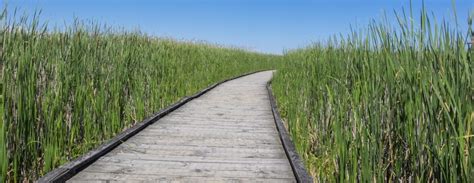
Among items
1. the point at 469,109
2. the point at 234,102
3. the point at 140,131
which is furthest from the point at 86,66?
the point at 234,102

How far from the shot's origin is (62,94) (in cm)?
434

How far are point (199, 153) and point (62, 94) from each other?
1520 millimetres

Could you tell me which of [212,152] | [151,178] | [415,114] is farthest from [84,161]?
[415,114]

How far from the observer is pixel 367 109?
10.00 ft

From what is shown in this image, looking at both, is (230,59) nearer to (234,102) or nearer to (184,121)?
(234,102)

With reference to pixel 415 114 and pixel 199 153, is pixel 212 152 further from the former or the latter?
pixel 415 114

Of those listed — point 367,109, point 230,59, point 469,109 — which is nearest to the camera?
point 469,109

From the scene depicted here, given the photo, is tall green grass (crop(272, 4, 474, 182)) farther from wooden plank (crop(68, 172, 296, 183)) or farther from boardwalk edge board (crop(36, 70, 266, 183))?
boardwalk edge board (crop(36, 70, 266, 183))

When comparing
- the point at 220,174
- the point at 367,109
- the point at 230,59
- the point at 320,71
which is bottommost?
the point at 220,174

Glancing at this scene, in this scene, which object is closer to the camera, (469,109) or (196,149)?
(469,109)

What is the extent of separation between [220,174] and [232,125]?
2.60m

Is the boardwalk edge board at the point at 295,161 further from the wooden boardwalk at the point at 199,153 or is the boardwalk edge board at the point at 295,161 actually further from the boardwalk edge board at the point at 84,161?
the boardwalk edge board at the point at 84,161

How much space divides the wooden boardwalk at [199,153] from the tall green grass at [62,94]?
0.40 meters

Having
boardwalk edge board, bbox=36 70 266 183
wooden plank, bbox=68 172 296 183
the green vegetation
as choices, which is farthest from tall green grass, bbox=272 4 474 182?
boardwalk edge board, bbox=36 70 266 183
